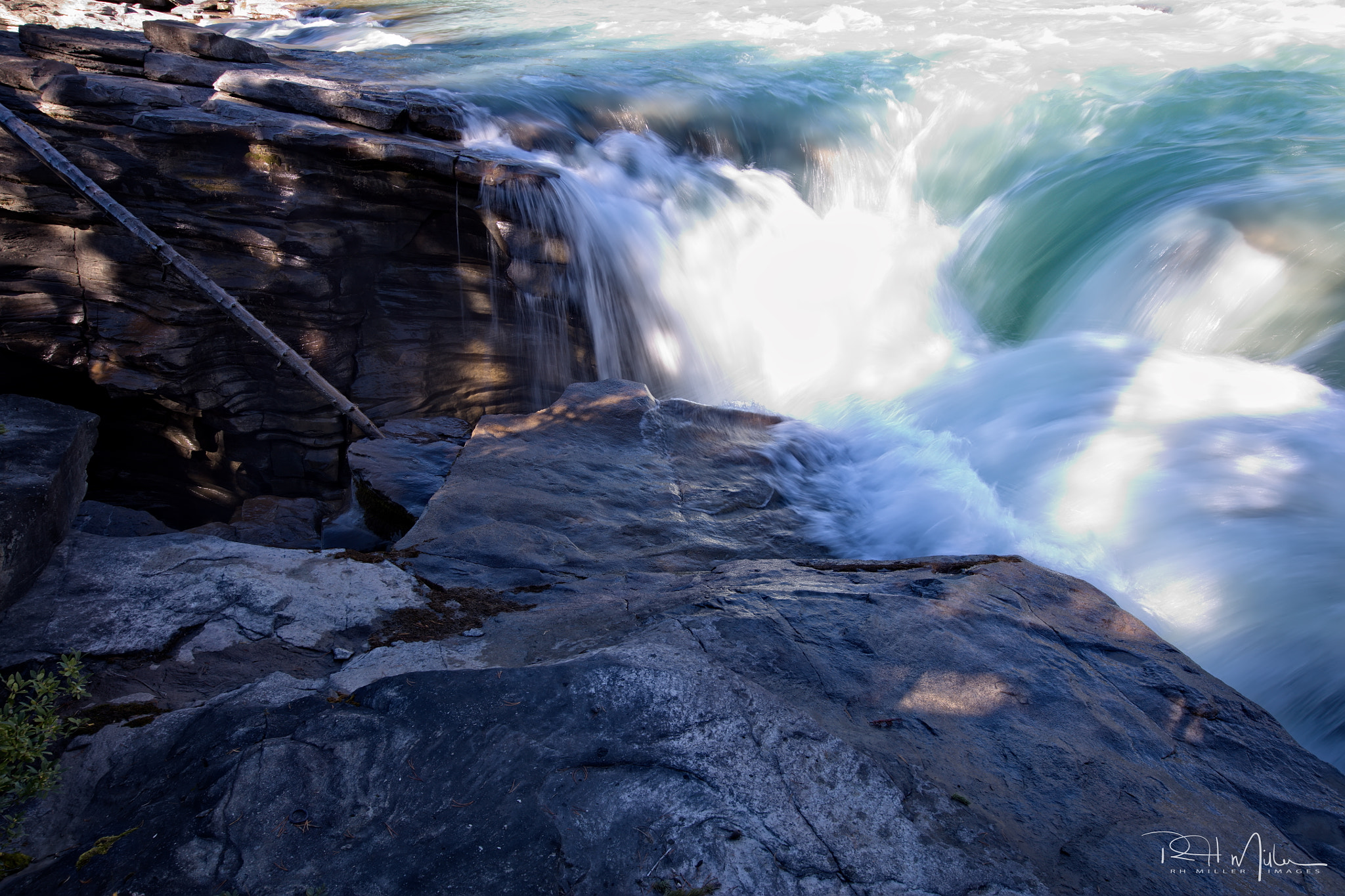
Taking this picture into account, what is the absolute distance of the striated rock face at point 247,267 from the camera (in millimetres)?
8094

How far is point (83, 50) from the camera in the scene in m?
8.76

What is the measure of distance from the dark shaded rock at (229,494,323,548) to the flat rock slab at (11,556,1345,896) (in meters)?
4.68

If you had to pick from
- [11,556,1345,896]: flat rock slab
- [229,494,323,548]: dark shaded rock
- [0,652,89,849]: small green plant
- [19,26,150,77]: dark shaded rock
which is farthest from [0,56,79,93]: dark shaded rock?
[11,556,1345,896]: flat rock slab

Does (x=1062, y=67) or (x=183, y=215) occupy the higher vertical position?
(x=1062, y=67)

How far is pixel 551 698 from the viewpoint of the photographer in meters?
2.48

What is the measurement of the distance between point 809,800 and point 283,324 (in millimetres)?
8736

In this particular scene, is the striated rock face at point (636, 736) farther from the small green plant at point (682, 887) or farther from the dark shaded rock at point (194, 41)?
the dark shaded rock at point (194, 41)

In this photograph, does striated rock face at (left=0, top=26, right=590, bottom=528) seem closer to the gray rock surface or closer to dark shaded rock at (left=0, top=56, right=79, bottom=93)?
dark shaded rock at (left=0, top=56, right=79, bottom=93)

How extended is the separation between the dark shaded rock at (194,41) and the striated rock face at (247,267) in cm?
4

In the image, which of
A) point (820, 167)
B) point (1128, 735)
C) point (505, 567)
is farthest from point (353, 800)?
point (820, 167)

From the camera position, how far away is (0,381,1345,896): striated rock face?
203 centimetres

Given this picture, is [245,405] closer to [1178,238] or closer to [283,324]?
[283,324]

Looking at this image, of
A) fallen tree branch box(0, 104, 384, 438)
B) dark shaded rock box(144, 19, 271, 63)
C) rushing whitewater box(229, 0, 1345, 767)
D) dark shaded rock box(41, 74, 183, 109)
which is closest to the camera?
rushing whitewater box(229, 0, 1345, 767)

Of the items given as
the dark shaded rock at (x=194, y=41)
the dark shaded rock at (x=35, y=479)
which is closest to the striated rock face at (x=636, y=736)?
the dark shaded rock at (x=35, y=479)
